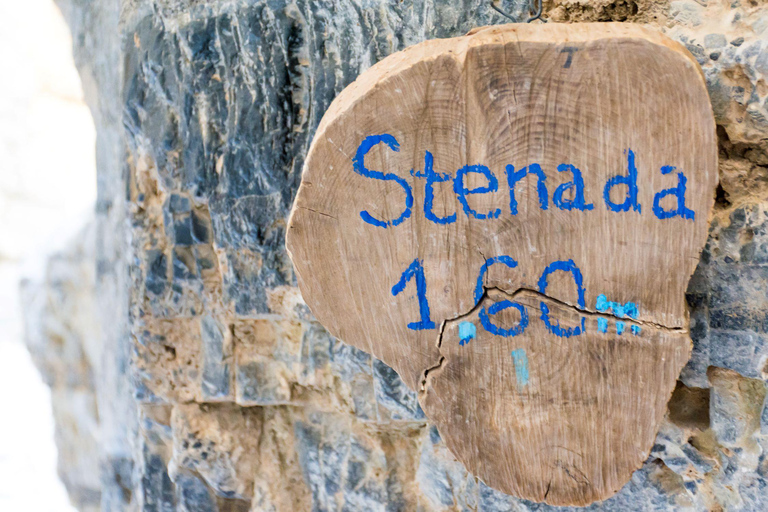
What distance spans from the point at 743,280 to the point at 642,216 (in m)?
0.32

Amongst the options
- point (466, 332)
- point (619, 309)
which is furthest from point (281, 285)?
point (619, 309)

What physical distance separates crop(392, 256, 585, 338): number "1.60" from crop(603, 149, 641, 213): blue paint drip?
11 cm

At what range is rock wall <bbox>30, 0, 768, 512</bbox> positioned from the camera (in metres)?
1.10

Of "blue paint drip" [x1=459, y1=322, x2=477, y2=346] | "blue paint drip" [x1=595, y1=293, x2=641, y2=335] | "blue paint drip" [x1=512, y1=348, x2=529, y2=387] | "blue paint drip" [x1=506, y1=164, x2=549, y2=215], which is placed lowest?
"blue paint drip" [x1=512, y1=348, x2=529, y2=387]

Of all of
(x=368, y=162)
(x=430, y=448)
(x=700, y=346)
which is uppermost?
(x=368, y=162)

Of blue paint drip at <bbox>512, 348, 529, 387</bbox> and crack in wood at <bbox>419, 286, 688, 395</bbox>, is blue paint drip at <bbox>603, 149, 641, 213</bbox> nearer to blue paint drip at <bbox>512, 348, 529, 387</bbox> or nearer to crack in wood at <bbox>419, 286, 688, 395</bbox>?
crack in wood at <bbox>419, 286, 688, 395</bbox>

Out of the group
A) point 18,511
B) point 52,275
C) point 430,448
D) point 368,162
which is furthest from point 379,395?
point 18,511

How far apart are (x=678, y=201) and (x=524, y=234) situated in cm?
24

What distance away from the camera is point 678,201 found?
0.92 metres

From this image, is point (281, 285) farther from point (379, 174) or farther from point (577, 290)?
point (577, 290)

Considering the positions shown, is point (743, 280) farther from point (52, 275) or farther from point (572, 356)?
→ point (52, 275)

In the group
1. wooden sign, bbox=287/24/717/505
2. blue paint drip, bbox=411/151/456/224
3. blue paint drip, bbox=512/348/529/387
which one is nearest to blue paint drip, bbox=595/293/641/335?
wooden sign, bbox=287/24/717/505

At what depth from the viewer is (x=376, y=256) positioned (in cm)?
103

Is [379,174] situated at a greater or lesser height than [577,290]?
greater
